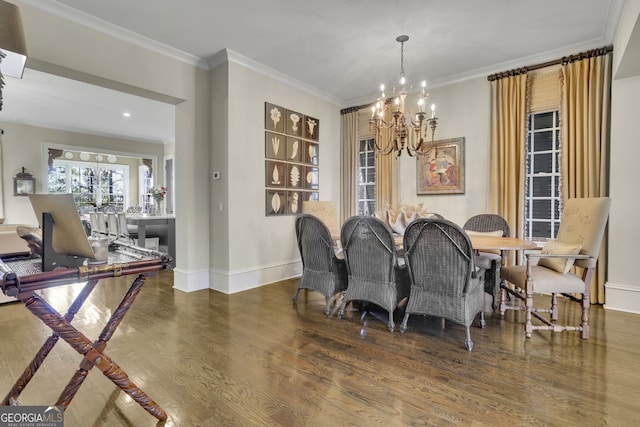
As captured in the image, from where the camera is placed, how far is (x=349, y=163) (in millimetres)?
5648

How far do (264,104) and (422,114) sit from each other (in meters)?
2.28

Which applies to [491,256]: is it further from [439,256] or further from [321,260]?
[321,260]

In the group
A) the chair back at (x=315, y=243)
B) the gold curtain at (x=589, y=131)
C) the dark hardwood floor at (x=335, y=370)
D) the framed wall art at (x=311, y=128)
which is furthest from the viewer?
the framed wall art at (x=311, y=128)

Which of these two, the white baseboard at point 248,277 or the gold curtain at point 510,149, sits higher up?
the gold curtain at point 510,149

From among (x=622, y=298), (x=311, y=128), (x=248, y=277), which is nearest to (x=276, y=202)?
(x=248, y=277)

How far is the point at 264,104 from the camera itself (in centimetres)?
443

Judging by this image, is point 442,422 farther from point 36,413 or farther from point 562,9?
point 562,9

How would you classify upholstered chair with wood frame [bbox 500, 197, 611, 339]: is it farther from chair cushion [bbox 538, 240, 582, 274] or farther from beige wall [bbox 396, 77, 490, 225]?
beige wall [bbox 396, 77, 490, 225]

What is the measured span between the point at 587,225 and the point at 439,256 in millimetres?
1342

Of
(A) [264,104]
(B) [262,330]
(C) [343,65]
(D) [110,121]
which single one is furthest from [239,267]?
(D) [110,121]

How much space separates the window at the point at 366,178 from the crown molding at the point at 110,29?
9.37 ft

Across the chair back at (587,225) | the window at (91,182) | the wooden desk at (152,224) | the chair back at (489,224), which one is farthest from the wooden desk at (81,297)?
the window at (91,182)

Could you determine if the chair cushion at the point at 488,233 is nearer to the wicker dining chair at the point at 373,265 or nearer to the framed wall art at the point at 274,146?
the wicker dining chair at the point at 373,265

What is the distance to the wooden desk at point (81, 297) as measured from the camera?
1335mm
